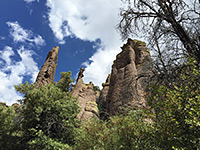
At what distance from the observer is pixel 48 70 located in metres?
25.3

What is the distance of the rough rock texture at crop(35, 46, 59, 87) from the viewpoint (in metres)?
23.3

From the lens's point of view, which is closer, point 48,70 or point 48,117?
point 48,117

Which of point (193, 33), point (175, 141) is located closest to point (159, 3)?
point (193, 33)

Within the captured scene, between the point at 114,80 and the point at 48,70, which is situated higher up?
the point at 48,70

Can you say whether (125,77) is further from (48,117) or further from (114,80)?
(48,117)

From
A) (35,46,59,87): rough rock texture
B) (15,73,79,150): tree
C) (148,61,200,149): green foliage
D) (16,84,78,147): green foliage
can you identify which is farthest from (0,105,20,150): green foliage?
(148,61,200,149): green foliage

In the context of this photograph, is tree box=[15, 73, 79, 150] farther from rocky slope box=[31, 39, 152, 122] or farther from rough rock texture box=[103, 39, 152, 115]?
rough rock texture box=[103, 39, 152, 115]

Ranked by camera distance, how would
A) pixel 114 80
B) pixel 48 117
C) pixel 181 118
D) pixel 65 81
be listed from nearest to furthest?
pixel 181 118
pixel 48 117
pixel 65 81
pixel 114 80

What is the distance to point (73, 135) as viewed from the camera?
13.4 m

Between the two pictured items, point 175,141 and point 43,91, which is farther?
point 43,91

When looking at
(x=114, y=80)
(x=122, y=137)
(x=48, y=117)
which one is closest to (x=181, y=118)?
(x=122, y=137)

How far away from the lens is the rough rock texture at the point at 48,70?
76.3 ft

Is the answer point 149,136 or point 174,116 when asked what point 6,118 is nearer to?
point 149,136

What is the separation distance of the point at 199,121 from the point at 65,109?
1196 cm
